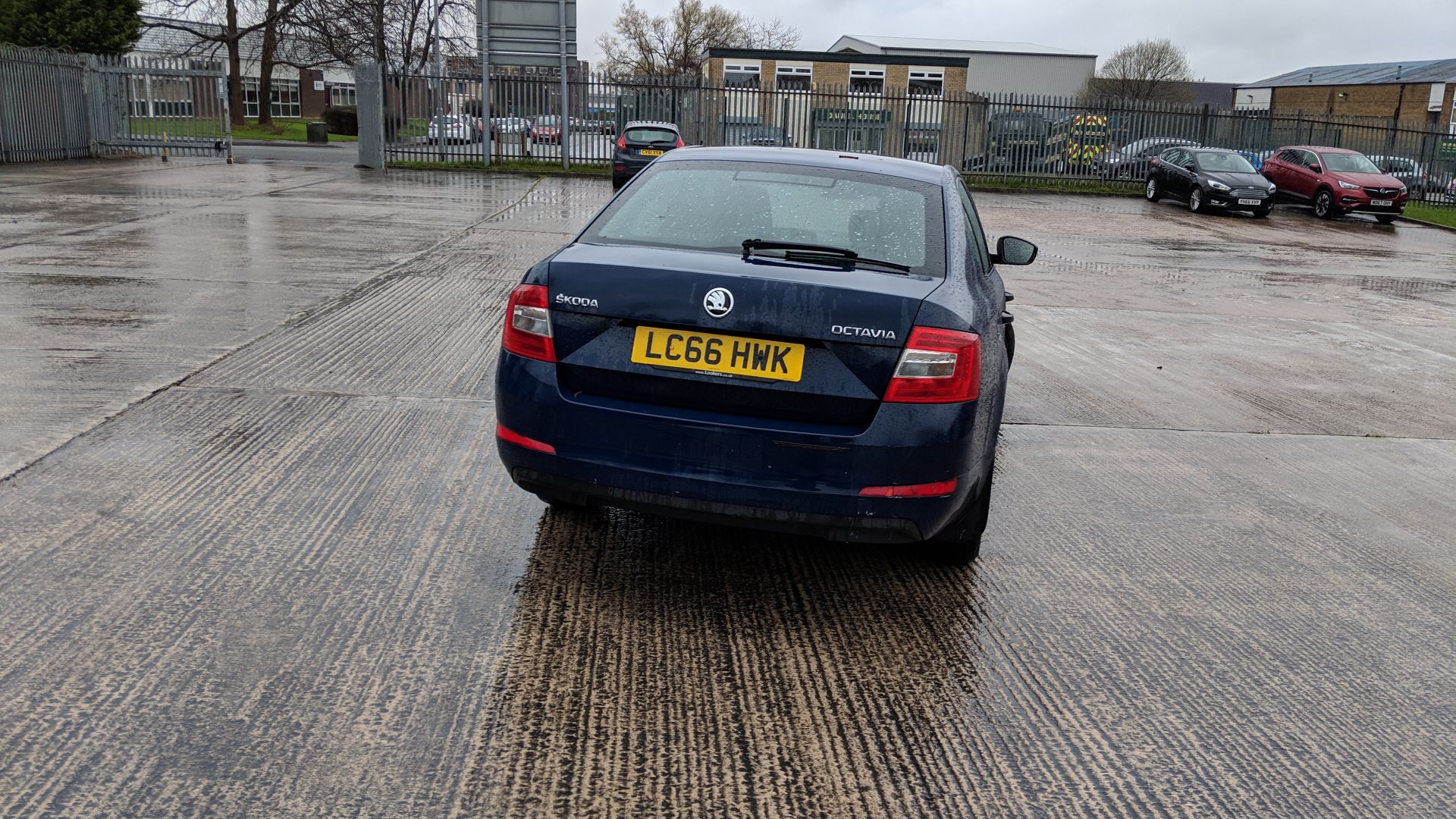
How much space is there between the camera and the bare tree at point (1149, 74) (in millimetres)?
78812

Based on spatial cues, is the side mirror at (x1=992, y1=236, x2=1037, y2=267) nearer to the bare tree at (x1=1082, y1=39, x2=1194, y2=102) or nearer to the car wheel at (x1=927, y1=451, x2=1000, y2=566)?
the car wheel at (x1=927, y1=451, x2=1000, y2=566)

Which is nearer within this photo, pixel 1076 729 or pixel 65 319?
pixel 1076 729

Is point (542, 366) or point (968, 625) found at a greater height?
point (542, 366)

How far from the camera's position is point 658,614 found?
148 inches

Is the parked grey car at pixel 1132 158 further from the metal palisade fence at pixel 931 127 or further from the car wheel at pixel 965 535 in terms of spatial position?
the car wheel at pixel 965 535

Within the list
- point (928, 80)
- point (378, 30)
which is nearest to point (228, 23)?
point (378, 30)

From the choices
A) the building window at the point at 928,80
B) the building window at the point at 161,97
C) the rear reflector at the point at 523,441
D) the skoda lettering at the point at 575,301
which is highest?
the building window at the point at 928,80

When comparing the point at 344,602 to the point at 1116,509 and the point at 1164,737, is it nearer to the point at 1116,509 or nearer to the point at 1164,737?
the point at 1164,737

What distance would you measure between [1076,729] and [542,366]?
6.26 feet

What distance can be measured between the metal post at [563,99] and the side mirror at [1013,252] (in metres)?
24.5

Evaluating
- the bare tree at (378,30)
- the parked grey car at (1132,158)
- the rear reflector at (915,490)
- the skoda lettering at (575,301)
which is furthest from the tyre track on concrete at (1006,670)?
the bare tree at (378,30)

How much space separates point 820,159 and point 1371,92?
8026 cm

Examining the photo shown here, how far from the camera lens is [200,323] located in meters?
7.95

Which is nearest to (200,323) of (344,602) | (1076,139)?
(344,602)
